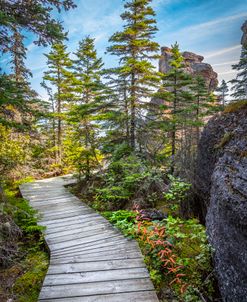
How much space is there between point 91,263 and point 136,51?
8658 mm

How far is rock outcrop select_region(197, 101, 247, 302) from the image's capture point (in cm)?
215

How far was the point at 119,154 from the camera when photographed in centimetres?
872

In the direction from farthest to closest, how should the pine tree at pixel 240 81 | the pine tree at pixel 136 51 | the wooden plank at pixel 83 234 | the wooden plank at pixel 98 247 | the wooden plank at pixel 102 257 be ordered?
the pine tree at pixel 240 81
the pine tree at pixel 136 51
the wooden plank at pixel 83 234
the wooden plank at pixel 98 247
the wooden plank at pixel 102 257

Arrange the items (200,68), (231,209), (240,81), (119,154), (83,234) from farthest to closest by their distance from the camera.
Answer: (200,68) → (240,81) → (119,154) → (83,234) → (231,209)

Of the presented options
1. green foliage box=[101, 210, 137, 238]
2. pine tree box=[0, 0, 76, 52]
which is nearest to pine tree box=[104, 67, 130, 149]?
pine tree box=[0, 0, 76, 52]

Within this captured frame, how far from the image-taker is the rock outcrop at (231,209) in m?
2.15

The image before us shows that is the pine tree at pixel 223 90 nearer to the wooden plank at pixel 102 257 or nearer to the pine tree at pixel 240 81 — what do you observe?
the pine tree at pixel 240 81

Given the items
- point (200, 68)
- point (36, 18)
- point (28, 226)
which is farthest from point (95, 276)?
point (200, 68)

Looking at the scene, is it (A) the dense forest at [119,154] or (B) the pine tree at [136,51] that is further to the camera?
(B) the pine tree at [136,51]

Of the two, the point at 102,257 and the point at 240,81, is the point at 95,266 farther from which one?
the point at 240,81

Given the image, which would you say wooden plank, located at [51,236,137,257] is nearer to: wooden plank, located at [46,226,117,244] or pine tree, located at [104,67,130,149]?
wooden plank, located at [46,226,117,244]

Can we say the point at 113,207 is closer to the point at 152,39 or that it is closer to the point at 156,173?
the point at 156,173

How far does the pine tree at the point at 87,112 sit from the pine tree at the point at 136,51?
129 cm

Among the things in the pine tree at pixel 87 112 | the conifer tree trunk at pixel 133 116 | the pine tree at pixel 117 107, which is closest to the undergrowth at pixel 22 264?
the pine tree at pixel 87 112
